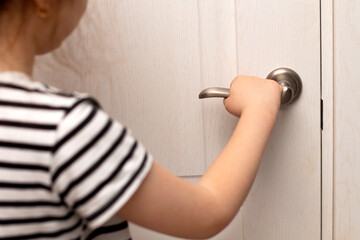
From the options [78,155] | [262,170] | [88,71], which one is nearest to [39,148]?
[78,155]

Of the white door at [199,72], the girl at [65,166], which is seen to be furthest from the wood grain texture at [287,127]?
the girl at [65,166]

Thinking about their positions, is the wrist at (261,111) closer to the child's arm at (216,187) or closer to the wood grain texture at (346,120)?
the child's arm at (216,187)

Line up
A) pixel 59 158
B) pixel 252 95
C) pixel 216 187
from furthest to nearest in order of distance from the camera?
pixel 252 95 → pixel 216 187 → pixel 59 158

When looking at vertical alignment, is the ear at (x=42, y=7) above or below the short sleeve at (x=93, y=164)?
above

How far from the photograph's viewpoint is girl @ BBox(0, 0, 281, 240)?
0.46m

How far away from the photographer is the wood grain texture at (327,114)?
2.35 ft

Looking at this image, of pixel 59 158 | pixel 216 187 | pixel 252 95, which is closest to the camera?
pixel 59 158

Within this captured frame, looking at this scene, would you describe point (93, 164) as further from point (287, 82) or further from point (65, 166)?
point (287, 82)

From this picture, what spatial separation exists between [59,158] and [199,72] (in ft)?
1.13

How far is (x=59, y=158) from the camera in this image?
0.45 metres

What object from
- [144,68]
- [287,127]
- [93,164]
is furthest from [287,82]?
[93,164]

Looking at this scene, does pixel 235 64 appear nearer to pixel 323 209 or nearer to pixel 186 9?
pixel 186 9

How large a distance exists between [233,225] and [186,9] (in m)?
0.38

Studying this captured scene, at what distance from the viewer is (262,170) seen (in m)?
0.76
